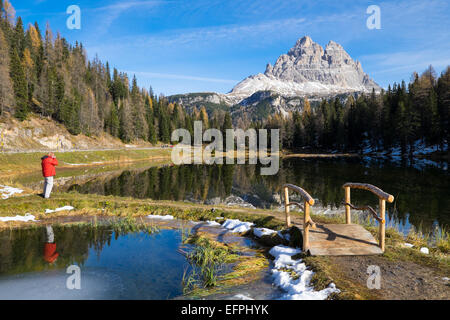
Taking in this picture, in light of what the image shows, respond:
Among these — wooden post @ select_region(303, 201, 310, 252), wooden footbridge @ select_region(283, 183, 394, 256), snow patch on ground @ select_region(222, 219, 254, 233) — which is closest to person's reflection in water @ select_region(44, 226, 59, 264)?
snow patch on ground @ select_region(222, 219, 254, 233)

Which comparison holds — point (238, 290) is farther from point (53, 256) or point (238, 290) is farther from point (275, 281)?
point (53, 256)

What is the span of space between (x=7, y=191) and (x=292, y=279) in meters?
17.9

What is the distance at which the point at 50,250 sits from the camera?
32.4ft

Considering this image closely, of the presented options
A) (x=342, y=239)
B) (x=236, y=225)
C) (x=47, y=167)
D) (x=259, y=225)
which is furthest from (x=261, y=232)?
(x=47, y=167)

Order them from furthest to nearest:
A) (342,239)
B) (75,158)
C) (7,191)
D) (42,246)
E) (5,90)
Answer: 1. (5,90)
2. (75,158)
3. (7,191)
4. (42,246)
5. (342,239)

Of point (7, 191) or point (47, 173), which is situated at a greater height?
point (47, 173)

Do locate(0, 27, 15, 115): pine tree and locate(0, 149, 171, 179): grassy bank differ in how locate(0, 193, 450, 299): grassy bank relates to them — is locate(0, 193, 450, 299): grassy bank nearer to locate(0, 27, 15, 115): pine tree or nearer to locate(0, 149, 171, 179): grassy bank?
locate(0, 149, 171, 179): grassy bank

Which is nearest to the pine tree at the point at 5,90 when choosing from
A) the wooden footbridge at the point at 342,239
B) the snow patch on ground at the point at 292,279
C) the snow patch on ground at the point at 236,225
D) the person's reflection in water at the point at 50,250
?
the person's reflection in water at the point at 50,250

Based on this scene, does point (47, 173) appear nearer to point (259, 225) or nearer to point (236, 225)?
point (236, 225)

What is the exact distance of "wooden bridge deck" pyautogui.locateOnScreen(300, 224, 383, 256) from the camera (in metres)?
8.43

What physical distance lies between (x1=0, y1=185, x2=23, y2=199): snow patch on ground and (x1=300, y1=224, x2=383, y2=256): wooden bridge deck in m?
17.0

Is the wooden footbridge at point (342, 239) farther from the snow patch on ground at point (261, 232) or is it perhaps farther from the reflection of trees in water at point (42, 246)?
the reflection of trees in water at point (42, 246)

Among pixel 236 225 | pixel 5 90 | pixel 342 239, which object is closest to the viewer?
pixel 342 239

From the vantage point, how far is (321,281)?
261 inches
